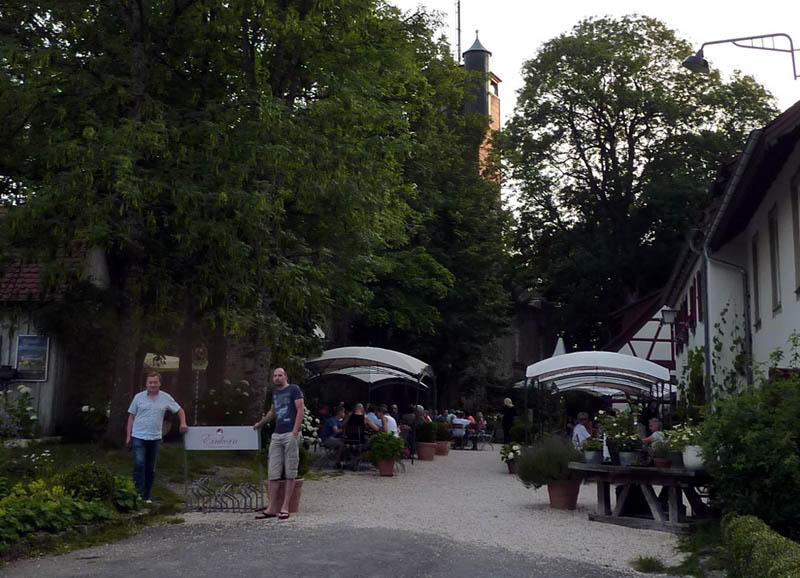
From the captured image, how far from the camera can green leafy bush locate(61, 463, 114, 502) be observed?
11.2m

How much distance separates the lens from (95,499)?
11.2 metres

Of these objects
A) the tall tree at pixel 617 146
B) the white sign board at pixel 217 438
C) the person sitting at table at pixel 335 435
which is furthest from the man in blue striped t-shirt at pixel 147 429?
the tall tree at pixel 617 146

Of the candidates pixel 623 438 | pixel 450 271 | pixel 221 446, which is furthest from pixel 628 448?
pixel 450 271

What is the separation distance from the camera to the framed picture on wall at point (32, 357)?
68.1 feet

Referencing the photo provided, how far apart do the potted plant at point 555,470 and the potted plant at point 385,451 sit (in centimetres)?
642

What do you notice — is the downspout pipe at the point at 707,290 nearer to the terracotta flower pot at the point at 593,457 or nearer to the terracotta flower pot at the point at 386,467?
the terracotta flower pot at the point at 593,457

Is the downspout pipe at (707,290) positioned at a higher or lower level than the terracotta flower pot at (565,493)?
higher

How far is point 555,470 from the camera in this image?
45.9ft

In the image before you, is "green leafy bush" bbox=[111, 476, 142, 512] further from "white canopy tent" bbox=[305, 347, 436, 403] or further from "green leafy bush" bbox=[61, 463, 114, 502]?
"white canopy tent" bbox=[305, 347, 436, 403]

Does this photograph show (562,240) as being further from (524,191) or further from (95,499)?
(95,499)

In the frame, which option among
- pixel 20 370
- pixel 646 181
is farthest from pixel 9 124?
pixel 646 181

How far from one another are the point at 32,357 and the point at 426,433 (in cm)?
1075

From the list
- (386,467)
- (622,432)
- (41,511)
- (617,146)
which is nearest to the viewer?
(41,511)

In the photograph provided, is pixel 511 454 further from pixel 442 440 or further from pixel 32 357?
pixel 32 357
